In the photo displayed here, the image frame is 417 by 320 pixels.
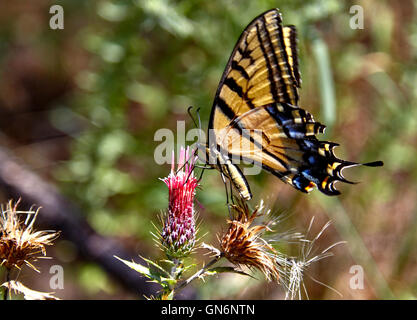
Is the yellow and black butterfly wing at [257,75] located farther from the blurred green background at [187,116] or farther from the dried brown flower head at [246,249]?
the blurred green background at [187,116]

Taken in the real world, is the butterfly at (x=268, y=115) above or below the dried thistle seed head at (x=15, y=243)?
above

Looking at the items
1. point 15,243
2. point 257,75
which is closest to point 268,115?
point 257,75

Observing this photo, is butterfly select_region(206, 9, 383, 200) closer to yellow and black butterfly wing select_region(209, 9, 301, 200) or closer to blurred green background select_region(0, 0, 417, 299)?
yellow and black butterfly wing select_region(209, 9, 301, 200)

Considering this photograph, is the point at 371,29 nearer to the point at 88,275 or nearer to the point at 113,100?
the point at 113,100

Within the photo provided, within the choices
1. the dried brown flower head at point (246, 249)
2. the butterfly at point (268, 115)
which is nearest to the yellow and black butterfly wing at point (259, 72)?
the butterfly at point (268, 115)

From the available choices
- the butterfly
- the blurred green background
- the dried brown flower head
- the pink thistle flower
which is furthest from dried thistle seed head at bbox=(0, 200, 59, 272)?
the blurred green background

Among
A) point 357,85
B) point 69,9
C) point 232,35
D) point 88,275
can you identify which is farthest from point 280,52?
point 69,9
